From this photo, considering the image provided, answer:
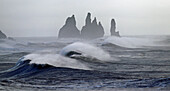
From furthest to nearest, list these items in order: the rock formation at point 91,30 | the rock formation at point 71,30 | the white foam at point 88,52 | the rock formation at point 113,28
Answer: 1. the rock formation at point 71,30
2. the rock formation at point 91,30
3. the rock formation at point 113,28
4. the white foam at point 88,52

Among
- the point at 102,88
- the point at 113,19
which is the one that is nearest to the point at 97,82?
the point at 102,88

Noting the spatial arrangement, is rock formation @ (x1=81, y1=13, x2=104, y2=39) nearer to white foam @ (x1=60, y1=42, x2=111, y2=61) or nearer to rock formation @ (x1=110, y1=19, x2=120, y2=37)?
rock formation @ (x1=110, y1=19, x2=120, y2=37)

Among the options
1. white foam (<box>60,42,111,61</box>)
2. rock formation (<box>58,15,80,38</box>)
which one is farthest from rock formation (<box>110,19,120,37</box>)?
white foam (<box>60,42,111,61</box>)

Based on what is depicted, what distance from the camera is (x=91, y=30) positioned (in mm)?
124625

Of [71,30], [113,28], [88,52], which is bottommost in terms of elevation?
[88,52]

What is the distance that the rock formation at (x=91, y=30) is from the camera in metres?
124

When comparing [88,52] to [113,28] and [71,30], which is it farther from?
[71,30]

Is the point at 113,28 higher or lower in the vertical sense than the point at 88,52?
higher

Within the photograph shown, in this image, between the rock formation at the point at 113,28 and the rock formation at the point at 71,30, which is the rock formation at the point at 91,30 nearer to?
the rock formation at the point at 71,30

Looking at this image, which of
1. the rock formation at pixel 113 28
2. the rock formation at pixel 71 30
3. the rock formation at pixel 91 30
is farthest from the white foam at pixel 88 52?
the rock formation at pixel 71 30

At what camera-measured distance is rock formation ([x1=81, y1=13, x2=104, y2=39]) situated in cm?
12419

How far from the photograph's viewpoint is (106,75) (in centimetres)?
1409

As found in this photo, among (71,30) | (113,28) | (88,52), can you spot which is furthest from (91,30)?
(88,52)

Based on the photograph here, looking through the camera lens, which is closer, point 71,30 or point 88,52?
point 88,52
